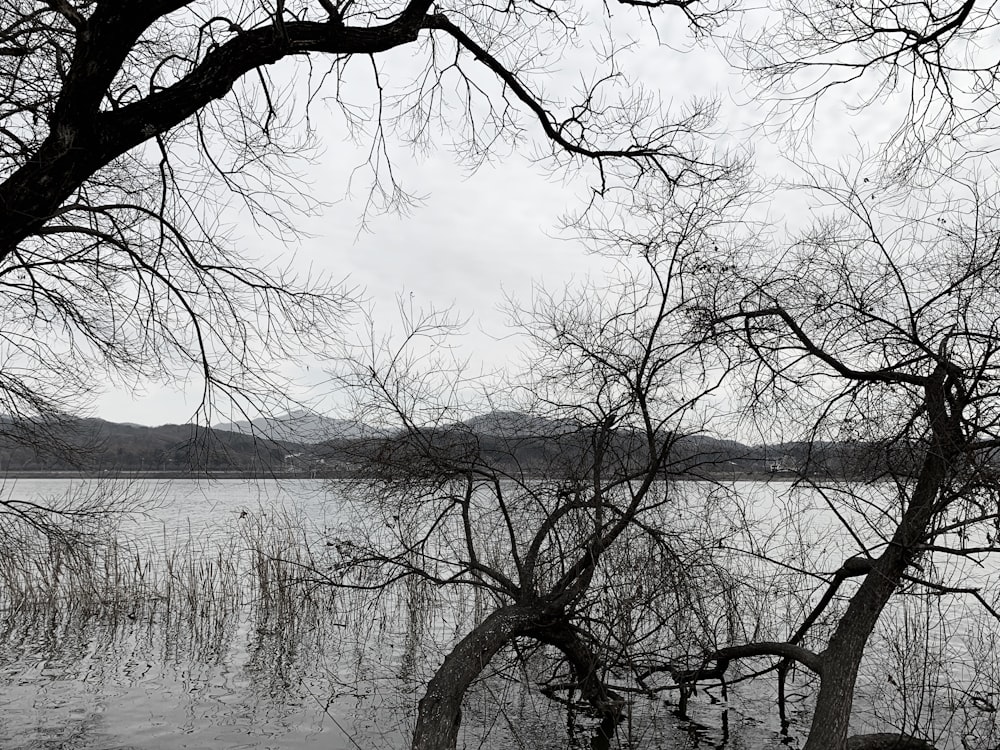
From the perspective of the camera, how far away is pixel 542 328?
21.6ft

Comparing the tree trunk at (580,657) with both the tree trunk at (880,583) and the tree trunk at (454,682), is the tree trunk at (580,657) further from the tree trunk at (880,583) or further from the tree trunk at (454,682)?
the tree trunk at (880,583)

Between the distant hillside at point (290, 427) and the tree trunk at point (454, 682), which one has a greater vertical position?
Answer: the distant hillside at point (290, 427)

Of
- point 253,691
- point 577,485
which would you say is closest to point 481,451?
point 577,485

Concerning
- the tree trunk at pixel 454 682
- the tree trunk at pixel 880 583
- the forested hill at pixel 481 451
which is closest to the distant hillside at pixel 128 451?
the forested hill at pixel 481 451

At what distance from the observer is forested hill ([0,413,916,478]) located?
5227 millimetres

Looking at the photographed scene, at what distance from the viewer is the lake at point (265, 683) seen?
778cm

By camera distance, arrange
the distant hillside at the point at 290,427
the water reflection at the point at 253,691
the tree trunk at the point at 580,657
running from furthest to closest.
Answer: the water reflection at the point at 253,691
the tree trunk at the point at 580,657
the distant hillside at the point at 290,427

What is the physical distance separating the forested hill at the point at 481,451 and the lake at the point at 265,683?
2.10ft

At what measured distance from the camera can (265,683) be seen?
9664 millimetres

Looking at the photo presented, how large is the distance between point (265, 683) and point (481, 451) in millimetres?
5092

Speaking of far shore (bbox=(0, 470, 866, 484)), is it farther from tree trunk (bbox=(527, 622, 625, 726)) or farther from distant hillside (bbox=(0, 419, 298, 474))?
tree trunk (bbox=(527, 622, 625, 726))

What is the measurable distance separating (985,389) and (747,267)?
180cm

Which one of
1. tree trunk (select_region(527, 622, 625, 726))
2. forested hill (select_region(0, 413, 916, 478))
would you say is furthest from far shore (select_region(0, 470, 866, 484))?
tree trunk (select_region(527, 622, 625, 726))

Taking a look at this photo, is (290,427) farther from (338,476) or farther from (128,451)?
(128,451)
